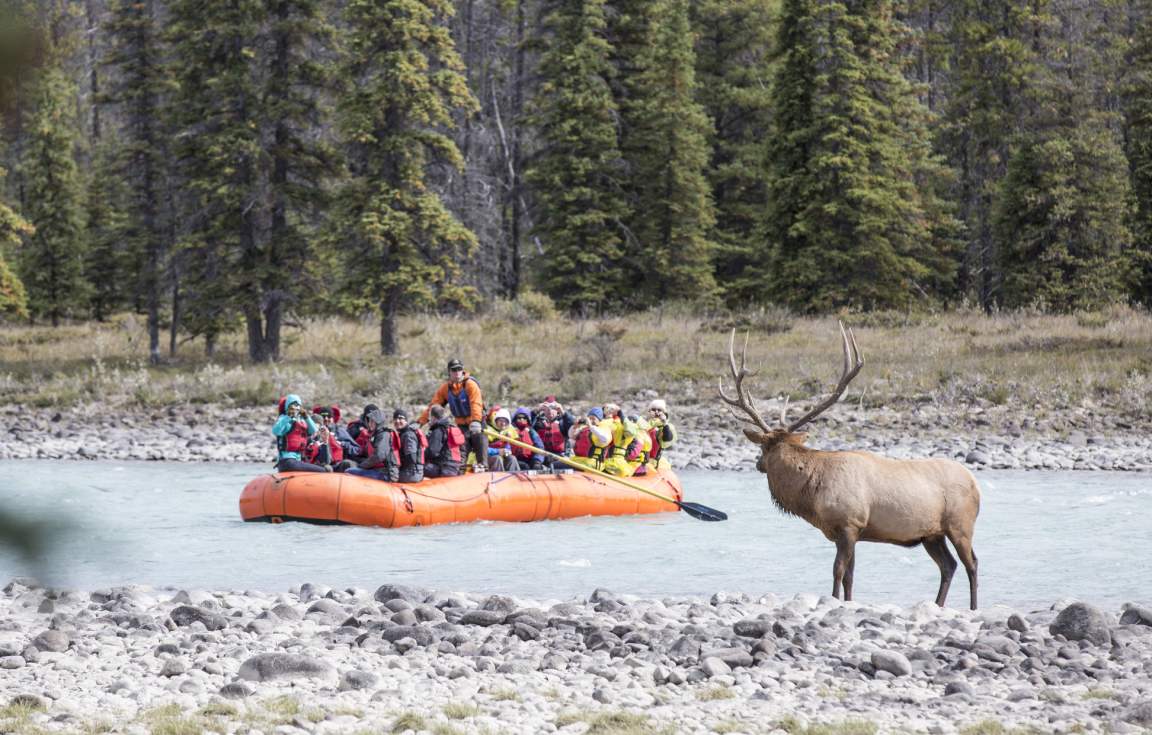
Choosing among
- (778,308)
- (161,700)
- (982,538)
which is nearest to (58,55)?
(161,700)

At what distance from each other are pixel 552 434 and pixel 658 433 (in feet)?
4.97

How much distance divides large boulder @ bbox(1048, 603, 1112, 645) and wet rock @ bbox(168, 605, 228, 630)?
5076 millimetres

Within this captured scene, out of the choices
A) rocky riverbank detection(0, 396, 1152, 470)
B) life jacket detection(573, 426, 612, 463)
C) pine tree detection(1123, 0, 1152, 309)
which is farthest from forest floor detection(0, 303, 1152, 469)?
pine tree detection(1123, 0, 1152, 309)

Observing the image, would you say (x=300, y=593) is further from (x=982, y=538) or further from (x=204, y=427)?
(x=204, y=427)

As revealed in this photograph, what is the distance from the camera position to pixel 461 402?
16.6m

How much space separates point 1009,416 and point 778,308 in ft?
40.0

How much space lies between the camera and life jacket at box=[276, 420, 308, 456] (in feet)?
50.4

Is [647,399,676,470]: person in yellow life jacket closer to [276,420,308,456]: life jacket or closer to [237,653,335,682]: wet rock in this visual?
[276,420,308,456]: life jacket

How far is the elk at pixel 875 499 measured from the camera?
8852 mm

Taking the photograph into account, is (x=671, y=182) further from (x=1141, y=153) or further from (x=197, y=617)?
(x=197, y=617)

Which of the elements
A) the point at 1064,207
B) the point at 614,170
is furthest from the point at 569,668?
the point at 614,170

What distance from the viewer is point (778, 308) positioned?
33.1 meters

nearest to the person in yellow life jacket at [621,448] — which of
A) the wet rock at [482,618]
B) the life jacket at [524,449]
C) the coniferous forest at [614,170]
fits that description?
the life jacket at [524,449]

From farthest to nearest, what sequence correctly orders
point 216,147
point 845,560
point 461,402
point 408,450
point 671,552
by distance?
point 216,147, point 461,402, point 408,450, point 671,552, point 845,560
